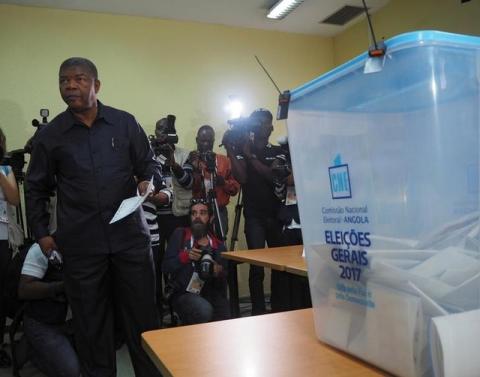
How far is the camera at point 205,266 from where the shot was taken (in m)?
2.47

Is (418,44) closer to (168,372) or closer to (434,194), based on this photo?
(434,194)

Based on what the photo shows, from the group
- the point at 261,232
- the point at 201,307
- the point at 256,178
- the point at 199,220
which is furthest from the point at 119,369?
the point at 256,178

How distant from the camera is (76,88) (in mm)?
1748

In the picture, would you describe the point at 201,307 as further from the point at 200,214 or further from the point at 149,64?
the point at 149,64

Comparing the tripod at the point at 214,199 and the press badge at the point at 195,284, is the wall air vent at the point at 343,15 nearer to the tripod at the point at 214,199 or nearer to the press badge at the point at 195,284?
the tripod at the point at 214,199

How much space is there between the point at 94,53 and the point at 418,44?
158 inches

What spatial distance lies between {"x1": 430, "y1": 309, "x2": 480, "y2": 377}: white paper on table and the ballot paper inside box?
1 centimetres

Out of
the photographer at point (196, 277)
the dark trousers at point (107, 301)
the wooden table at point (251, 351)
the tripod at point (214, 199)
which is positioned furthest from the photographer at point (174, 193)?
the wooden table at point (251, 351)

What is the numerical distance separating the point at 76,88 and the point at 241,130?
1.76 metres

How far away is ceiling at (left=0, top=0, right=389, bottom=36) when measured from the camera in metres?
3.88

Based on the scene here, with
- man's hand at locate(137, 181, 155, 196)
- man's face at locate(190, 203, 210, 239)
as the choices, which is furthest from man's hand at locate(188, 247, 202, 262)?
man's hand at locate(137, 181, 155, 196)

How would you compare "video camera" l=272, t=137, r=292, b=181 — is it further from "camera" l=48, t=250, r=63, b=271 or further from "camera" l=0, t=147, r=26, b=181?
"camera" l=0, t=147, r=26, b=181

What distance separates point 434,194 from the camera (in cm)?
48

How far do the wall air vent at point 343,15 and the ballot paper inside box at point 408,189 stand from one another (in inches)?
162
